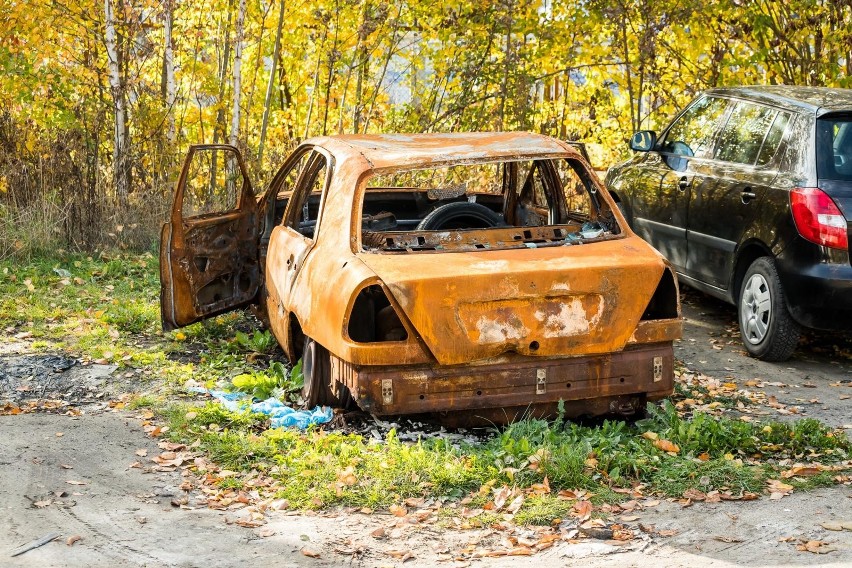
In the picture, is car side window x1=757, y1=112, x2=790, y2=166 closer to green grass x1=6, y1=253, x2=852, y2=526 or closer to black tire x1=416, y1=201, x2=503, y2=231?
green grass x1=6, y1=253, x2=852, y2=526

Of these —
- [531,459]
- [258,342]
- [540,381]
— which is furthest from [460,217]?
[531,459]

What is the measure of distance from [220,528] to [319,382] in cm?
160

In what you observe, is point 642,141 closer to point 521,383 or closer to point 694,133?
point 694,133

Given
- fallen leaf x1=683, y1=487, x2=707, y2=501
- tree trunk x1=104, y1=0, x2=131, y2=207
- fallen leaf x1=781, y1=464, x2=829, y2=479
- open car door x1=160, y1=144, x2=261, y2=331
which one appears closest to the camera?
fallen leaf x1=683, y1=487, x2=707, y2=501

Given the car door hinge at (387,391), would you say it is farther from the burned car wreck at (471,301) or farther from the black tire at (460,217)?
the black tire at (460,217)

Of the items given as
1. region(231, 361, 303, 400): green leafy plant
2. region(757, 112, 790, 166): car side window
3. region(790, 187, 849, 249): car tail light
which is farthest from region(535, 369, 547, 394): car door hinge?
region(757, 112, 790, 166): car side window

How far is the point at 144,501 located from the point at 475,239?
2.42 meters

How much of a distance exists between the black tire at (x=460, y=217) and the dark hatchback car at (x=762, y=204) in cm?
215

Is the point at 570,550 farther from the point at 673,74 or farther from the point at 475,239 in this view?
the point at 673,74

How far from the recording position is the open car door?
26.2 feet

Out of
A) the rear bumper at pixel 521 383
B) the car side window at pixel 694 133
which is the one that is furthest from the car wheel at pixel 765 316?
the rear bumper at pixel 521 383

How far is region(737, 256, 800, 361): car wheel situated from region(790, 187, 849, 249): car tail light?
0.45 m

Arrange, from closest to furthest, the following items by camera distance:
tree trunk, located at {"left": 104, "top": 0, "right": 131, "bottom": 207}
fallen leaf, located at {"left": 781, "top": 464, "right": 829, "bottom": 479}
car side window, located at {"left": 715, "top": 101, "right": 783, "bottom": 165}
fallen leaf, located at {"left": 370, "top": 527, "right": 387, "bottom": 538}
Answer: fallen leaf, located at {"left": 370, "top": 527, "right": 387, "bottom": 538} → fallen leaf, located at {"left": 781, "top": 464, "right": 829, "bottom": 479} → car side window, located at {"left": 715, "top": 101, "right": 783, "bottom": 165} → tree trunk, located at {"left": 104, "top": 0, "right": 131, "bottom": 207}

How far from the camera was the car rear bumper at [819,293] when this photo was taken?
7.60m
